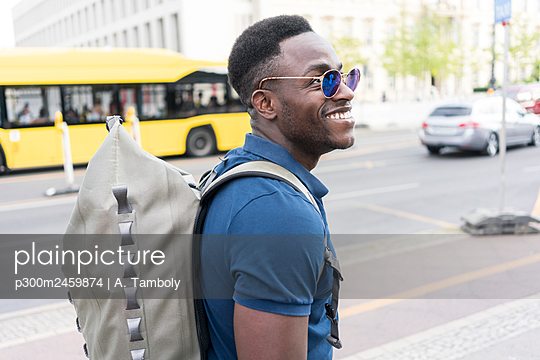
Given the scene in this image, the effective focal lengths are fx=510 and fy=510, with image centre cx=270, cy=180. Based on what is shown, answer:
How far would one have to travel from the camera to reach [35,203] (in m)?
9.74

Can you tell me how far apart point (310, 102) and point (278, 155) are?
0.62 feet

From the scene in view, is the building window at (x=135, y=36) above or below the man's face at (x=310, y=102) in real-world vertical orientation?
above

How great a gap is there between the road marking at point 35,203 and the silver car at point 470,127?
9.61 m

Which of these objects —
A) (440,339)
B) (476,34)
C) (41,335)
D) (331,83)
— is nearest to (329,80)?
(331,83)

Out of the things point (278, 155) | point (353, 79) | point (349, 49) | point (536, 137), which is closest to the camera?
point (278, 155)

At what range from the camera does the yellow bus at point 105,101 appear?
1367 cm

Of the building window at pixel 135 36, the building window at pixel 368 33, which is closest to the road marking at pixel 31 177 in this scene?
the building window at pixel 135 36

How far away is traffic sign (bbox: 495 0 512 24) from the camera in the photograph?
5875mm

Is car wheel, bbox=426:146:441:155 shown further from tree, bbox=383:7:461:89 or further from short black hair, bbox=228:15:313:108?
tree, bbox=383:7:461:89

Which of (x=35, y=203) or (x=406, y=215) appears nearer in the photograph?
(x=406, y=215)

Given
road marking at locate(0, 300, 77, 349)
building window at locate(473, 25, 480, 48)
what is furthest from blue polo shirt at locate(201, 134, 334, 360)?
building window at locate(473, 25, 480, 48)

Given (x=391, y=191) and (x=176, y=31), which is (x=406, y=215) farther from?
(x=176, y=31)

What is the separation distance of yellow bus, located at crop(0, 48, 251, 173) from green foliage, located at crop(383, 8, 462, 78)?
88.6 ft

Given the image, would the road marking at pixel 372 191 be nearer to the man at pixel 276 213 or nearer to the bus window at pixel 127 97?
the man at pixel 276 213
